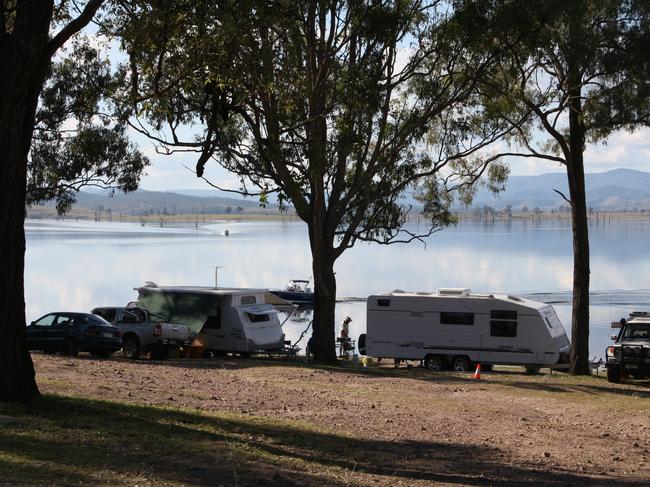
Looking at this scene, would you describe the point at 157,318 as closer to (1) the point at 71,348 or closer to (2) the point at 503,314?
(1) the point at 71,348

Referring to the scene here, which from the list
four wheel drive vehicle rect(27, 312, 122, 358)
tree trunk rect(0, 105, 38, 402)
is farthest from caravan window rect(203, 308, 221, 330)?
tree trunk rect(0, 105, 38, 402)

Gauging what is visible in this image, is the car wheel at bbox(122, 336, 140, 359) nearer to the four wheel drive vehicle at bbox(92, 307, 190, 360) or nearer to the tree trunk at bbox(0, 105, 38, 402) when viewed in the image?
the four wheel drive vehicle at bbox(92, 307, 190, 360)

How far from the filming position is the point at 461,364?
28.7m

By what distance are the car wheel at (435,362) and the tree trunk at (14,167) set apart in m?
18.3

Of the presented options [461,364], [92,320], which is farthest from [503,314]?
[92,320]

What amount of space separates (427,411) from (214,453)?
6.46 metres

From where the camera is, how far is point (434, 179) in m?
29.7

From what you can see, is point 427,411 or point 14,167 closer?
point 14,167

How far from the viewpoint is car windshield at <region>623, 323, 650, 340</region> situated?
2317 centimetres

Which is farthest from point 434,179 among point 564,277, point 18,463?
point 564,277

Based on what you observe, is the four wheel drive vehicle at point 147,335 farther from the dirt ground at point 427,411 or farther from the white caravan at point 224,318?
the dirt ground at point 427,411

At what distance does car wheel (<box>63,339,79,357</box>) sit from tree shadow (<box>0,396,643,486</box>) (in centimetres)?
1141

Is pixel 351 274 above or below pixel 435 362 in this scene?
above

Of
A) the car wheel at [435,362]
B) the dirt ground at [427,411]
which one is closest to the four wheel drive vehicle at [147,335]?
the dirt ground at [427,411]
